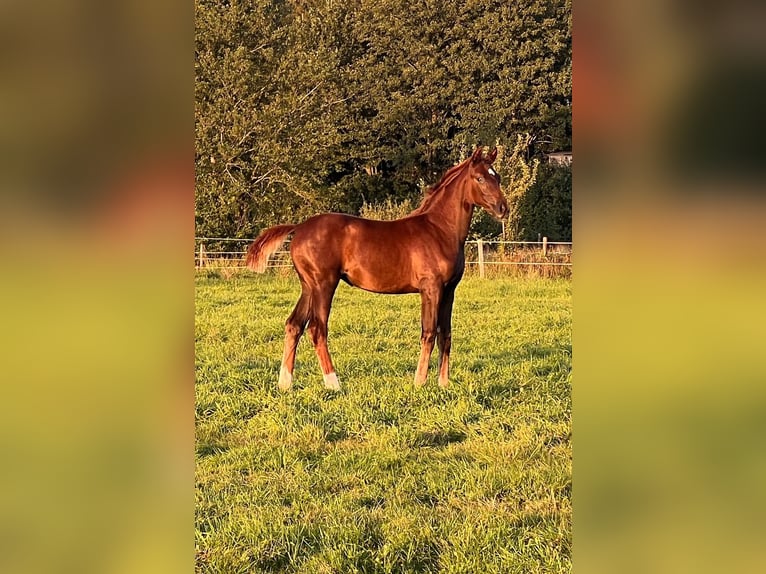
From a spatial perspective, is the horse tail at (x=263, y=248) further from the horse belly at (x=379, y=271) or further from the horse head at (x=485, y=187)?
the horse head at (x=485, y=187)

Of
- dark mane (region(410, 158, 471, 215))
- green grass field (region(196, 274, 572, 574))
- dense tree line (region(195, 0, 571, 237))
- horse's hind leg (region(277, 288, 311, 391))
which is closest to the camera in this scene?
green grass field (region(196, 274, 572, 574))

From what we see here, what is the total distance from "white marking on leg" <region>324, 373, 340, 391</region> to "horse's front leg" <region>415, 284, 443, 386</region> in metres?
0.61

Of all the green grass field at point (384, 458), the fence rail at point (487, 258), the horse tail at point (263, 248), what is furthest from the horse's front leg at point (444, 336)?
the fence rail at point (487, 258)

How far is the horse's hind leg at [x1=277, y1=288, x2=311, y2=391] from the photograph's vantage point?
16.6 feet

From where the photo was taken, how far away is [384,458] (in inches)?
136

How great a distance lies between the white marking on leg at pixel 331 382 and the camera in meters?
4.92

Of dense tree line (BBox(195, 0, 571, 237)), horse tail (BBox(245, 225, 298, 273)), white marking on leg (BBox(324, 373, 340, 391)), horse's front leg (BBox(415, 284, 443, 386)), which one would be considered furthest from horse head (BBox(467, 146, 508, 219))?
dense tree line (BBox(195, 0, 571, 237))

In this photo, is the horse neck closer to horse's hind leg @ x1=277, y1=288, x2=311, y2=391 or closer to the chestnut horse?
the chestnut horse

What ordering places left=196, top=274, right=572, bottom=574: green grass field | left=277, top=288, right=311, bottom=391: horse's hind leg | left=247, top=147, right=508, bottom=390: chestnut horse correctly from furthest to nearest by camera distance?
left=247, top=147, right=508, bottom=390: chestnut horse < left=277, top=288, right=311, bottom=391: horse's hind leg < left=196, top=274, right=572, bottom=574: green grass field

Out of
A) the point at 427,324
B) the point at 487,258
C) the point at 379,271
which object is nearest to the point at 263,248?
the point at 379,271
